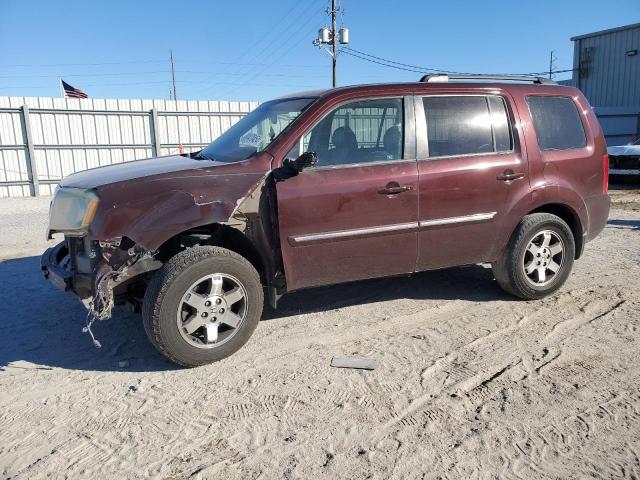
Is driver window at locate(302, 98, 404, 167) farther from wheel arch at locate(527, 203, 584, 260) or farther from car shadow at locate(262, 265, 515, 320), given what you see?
wheel arch at locate(527, 203, 584, 260)

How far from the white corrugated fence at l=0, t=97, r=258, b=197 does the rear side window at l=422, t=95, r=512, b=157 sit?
13.4 meters

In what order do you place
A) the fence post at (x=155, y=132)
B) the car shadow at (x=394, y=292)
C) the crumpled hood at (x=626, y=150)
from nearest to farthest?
the car shadow at (x=394, y=292), the crumpled hood at (x=626, y=150), the fence post at (x=155, y=132)

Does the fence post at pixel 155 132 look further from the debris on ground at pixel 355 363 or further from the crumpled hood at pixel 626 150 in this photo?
the debris on ground at pixel 355 363

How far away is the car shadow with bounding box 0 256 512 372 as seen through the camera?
3816mm

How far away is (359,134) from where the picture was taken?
4184 mm

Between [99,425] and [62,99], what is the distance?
1439 cm

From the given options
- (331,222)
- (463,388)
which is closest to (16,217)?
(331,222)

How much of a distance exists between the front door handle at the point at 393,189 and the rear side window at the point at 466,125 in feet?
1.36

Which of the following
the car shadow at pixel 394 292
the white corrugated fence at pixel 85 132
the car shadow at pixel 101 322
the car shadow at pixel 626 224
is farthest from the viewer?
the white corrugated fence at pixel 85 132

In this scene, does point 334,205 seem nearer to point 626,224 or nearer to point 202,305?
point 202,305

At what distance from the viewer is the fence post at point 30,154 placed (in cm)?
1436

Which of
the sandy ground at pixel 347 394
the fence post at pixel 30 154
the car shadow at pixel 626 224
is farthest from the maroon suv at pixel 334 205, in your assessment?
the fence post at pixel 30 154

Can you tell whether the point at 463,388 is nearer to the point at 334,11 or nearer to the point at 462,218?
the point at 462,218

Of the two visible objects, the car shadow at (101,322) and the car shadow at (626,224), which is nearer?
the car shadow at (101,322)
